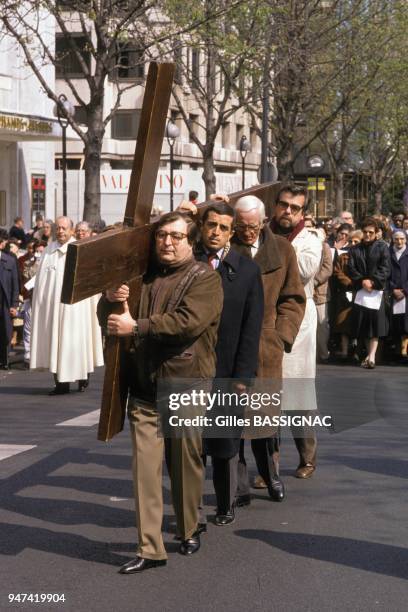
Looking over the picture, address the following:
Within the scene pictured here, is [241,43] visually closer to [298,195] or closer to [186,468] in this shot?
[298,195]

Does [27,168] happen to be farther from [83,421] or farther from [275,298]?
[275,298]

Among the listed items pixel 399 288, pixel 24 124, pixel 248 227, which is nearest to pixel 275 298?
pixel 248 227

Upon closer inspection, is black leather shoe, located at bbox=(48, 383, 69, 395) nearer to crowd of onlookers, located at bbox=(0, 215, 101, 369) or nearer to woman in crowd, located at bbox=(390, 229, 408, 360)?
crowd of onlookers, located at bbox=(0, 215, 101, 369)

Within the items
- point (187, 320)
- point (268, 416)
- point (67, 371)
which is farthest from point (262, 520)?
point (67, 371)

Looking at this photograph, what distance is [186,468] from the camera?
7.00 metres

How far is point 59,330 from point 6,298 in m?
3.47

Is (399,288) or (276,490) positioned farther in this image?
(399,288)

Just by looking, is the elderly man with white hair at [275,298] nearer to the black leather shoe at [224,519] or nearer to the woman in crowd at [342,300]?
the black leather shoe at [224,519]

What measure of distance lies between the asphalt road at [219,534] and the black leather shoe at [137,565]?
0.04m

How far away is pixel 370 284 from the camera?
1859 centimetres

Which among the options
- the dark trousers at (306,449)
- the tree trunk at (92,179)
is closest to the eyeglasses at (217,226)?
the dark trousers at (306,449)

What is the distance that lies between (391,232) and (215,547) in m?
13.6

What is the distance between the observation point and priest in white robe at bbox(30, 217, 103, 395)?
1470 cm

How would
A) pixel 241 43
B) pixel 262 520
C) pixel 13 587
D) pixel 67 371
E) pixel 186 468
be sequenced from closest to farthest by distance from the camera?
pixel 13 587
pixel 186 468
pixel 262 520
pixel 67 371
pixel 241 43
